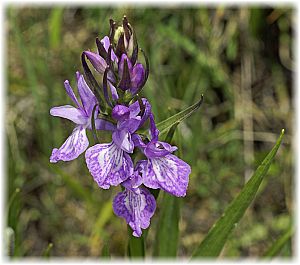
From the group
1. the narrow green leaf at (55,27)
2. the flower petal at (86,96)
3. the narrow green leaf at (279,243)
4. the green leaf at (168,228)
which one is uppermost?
the narrow green leaf at (55,27)

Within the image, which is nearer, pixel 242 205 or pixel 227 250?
pixel 242 205

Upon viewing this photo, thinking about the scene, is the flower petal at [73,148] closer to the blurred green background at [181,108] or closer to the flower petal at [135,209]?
the flower petal at [135,209]

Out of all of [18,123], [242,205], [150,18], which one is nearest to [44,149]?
[18,123]

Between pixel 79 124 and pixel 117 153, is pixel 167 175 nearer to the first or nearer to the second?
pixel 117 153

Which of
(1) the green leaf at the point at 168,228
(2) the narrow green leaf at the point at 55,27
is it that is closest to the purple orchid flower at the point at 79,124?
(1) the green leaf at the point at 168,228

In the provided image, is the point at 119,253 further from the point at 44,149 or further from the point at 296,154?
the point at 296,154

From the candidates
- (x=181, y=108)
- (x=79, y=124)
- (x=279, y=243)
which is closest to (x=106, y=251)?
(x=79, y=124)
